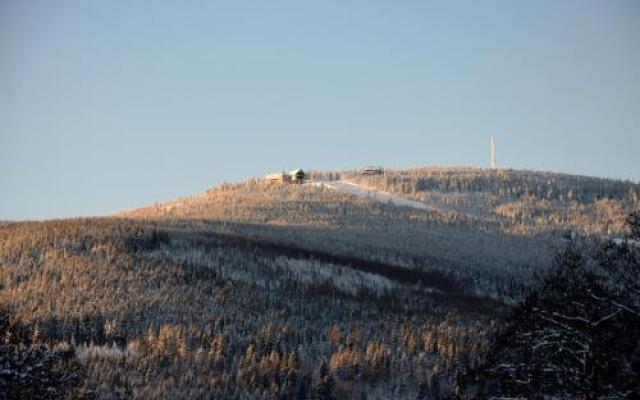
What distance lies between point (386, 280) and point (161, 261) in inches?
1020

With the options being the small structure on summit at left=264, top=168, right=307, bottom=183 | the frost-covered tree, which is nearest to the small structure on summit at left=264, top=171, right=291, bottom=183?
the small structure on summit at left=264, top=168, right=307, bottom=183

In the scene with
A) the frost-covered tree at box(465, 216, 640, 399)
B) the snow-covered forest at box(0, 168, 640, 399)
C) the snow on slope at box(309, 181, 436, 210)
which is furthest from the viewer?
the snow on slope at box(309, 181, 436, 210)

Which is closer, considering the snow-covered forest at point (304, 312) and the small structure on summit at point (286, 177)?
the snow-covered forest at point (304, 312)

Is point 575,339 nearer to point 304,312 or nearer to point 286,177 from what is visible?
point 304,312

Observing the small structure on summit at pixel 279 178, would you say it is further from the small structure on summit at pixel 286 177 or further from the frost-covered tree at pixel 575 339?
the frost-covered tree at pixel 575 339

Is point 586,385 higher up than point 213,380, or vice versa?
point 586,385

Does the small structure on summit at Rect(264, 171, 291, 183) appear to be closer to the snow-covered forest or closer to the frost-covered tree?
the snow-covered forest

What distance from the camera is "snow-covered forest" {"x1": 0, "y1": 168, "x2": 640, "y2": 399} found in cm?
2561

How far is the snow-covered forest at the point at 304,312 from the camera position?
84.0ft

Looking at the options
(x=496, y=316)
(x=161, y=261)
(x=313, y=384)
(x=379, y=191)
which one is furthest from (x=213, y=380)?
(x=379, y=191)

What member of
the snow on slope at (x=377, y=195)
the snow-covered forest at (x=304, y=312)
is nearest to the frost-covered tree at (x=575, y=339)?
the snow-covered forest at (x=304, y=312)

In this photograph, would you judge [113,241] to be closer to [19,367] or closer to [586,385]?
[19,367]

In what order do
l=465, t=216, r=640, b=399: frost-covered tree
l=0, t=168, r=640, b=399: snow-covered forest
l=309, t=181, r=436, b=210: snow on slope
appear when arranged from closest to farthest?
l=465, t=216, r=640, b=399: frost-covered tree
l=0, t=168, r=640, b=399: snow-covered forest
l=309, t=181, r=436, b=210: snow on slope

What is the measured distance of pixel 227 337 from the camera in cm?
5988
